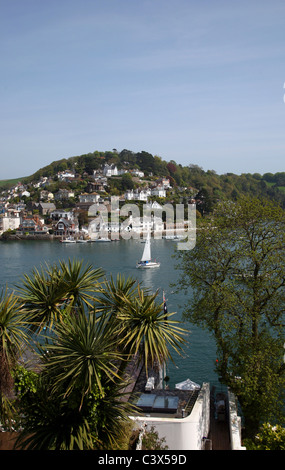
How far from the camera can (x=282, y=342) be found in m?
11.0

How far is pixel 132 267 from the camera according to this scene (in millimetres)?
43125

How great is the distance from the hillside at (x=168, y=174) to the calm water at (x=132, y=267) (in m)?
51.8

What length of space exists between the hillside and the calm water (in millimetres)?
51830

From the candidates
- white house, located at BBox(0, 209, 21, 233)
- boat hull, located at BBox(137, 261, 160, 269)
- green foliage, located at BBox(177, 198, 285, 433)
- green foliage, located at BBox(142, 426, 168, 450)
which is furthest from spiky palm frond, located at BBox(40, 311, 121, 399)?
white house, located at BBox(0, 209, 21, 233)

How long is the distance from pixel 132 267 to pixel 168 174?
99150mm

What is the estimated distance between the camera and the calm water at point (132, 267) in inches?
674

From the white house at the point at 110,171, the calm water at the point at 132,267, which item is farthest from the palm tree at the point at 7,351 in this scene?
the white house at the point at 110,171

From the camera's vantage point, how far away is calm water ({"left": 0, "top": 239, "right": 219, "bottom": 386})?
17.1 meters

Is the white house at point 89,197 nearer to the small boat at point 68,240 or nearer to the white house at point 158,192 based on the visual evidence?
the white house at point 158,192

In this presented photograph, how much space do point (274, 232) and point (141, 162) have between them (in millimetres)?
138590

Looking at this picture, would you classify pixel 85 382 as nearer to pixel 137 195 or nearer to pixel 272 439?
pixel 272 439

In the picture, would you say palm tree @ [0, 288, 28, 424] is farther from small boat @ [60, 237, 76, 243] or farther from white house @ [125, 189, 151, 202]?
white house @ [125, 189, 151, 202]
